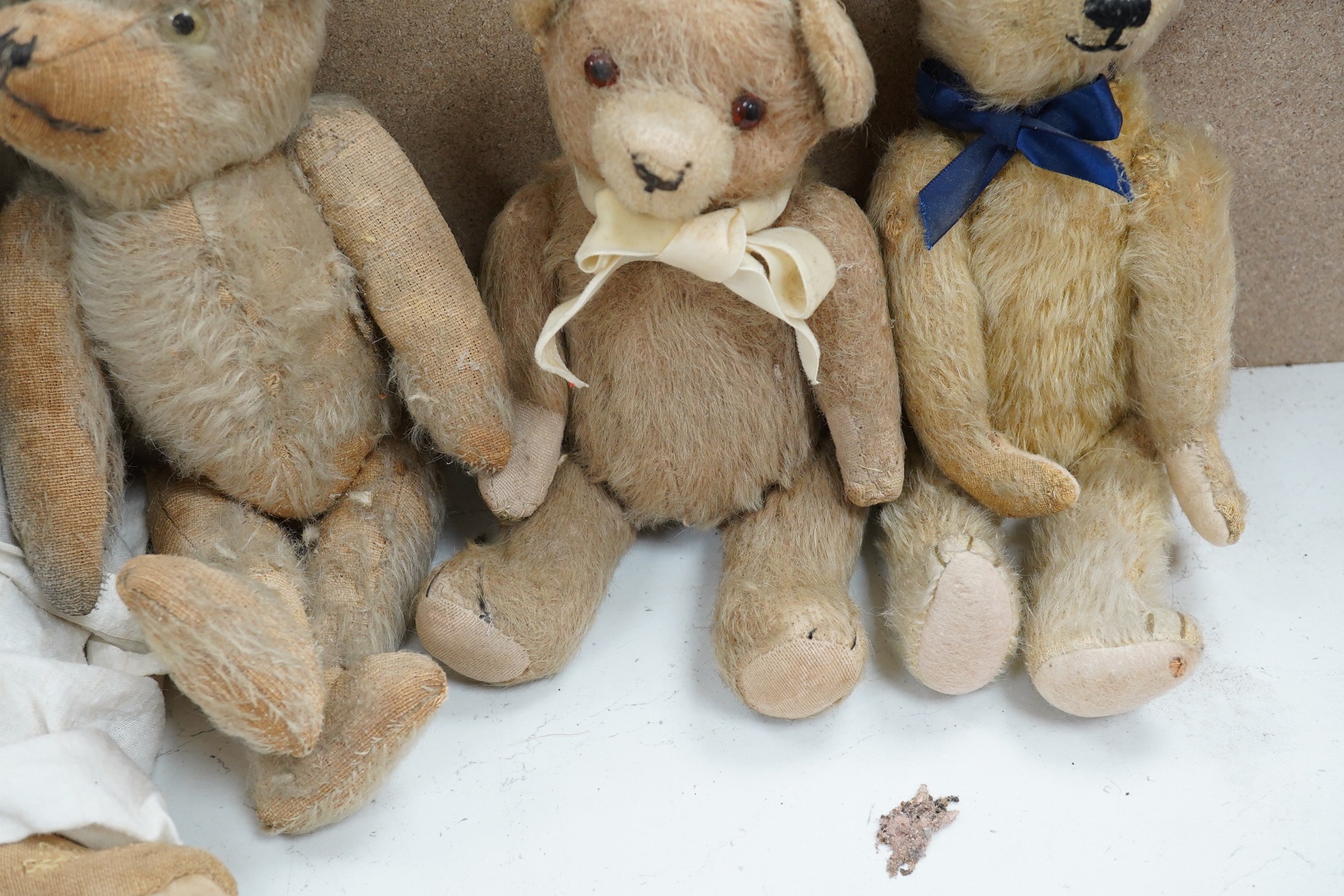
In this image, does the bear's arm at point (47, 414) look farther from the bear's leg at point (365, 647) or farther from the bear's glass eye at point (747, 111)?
the bear's glass eye at point (747, 111)

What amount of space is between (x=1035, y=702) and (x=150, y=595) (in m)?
0.77

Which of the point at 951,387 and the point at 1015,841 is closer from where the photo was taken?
the point at 1015,841

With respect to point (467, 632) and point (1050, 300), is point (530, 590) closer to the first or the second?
point (467, 632)

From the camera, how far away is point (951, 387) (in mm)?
1056

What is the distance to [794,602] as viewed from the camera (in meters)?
1.01

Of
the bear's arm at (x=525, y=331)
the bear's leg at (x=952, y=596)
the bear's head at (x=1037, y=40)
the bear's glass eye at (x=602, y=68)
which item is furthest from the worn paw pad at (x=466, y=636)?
the bear's head at (x=1037, y=40)

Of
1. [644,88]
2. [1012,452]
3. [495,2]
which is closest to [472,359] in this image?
[644,88]

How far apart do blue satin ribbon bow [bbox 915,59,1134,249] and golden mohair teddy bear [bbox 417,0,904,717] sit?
0.09 m

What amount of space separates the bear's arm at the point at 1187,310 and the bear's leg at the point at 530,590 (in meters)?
0.56

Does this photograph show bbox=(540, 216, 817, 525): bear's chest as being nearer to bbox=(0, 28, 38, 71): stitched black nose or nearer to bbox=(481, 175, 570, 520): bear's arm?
bbox=(481, 175, 570, 520): bear's arm

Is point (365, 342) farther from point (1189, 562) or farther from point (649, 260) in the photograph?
point (1189, 562)

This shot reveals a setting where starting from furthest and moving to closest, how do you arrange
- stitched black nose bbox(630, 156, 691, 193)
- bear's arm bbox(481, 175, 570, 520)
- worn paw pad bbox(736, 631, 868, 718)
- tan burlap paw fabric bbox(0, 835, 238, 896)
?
bear's arm bbox(481, 175, 570, 520)
worn paw pad bbox(736, 631, 868, 718)
stitched black nose bbox(630, 156, 691, 193)
tan burlap paw fabric bbox(0, 835, 238, 896)

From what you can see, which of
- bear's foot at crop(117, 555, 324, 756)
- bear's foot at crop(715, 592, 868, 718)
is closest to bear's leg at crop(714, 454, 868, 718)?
bear's foot at crop(715, 592, 868, 718)

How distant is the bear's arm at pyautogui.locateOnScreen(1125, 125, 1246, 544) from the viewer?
1.02 meters
